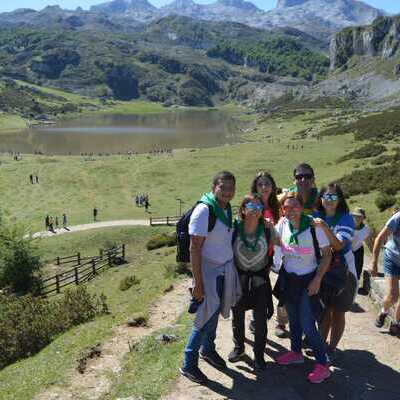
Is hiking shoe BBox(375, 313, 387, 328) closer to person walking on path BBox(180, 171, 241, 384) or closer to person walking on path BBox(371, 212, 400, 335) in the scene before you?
→ person walking on path BBox(371, 212, 400, 335)

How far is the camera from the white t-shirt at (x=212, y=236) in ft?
23.0

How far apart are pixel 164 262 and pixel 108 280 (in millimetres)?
2817

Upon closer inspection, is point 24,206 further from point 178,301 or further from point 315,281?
point 315,281

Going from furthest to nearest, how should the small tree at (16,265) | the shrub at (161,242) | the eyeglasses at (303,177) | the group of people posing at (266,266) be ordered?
the shrub at (161,242)
the small tree at (16,265)
the eyeglasses at (303,177)
the group of people posing at (266,266)

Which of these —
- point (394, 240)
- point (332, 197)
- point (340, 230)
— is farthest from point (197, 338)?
point (394, 240)

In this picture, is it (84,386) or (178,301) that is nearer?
(84,386)

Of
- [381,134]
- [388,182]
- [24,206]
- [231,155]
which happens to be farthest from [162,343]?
[381,134]

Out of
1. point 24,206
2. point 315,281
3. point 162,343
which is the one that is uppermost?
point 315,281

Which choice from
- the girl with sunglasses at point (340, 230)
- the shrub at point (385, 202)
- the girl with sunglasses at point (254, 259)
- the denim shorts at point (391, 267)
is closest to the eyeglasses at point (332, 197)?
the girl with sunglasses at point (340, 230)

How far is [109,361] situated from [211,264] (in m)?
4.52

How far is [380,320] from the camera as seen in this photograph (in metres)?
10.0

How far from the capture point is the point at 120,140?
124 meters

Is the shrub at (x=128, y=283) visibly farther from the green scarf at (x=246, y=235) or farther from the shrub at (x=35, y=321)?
the green scarf at (x=246, y=235)

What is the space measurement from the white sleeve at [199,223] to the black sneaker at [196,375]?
7.62ft
